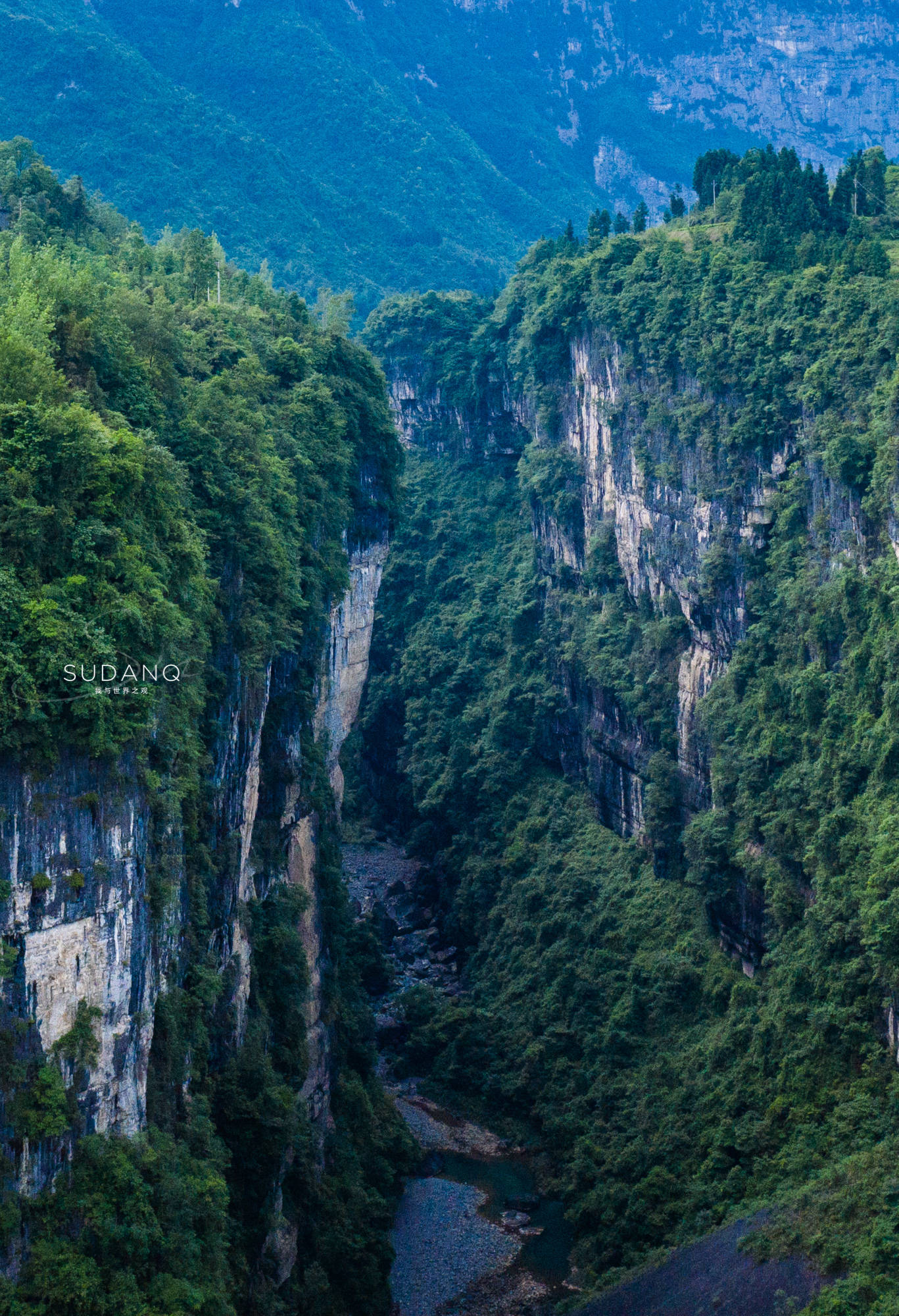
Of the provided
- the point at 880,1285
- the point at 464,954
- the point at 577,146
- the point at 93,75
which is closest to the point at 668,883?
the point at 464,954

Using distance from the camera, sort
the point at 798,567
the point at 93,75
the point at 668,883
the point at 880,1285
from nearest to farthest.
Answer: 1. the point at 880,1285
2. the point at 798,567
3. the point at 668,883
4. the point at 93,75

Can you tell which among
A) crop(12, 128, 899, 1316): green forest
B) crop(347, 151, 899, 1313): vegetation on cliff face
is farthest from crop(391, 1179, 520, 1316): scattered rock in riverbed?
crop(347, 151, 899, 1313): vegetation on cliff face

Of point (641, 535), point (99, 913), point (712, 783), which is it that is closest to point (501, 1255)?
point (712, 783)

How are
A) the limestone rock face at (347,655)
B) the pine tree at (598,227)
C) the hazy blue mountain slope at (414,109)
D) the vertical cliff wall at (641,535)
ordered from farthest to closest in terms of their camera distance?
the hazy blue mountain slope at (414,109), the pine tree at (598,227), the vertical cliff wall at (641,535), the limestone rock face at (347,655)

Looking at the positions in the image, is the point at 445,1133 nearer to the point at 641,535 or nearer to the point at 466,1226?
the point at 466,1226

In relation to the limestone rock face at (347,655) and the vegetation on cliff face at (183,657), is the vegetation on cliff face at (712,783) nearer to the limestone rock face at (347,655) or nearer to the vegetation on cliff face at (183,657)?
the vegetation on cliff face at (183,657)

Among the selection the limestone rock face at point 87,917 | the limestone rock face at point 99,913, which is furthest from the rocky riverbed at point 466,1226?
the limestone rock face at point 87,917

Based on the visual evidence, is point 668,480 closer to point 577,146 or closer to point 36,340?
point 36,340
